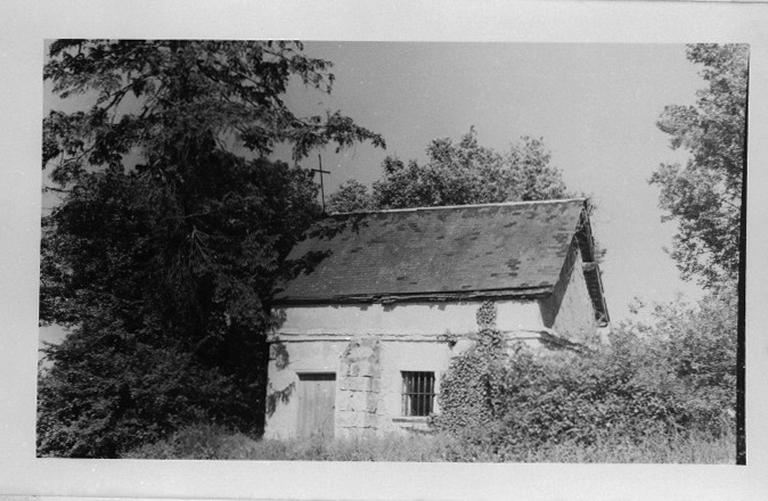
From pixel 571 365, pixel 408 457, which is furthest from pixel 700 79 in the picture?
pixel 408 457

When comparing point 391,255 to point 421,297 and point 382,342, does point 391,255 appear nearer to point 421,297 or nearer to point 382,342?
point 421,297

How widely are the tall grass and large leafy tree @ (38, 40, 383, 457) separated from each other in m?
0.36

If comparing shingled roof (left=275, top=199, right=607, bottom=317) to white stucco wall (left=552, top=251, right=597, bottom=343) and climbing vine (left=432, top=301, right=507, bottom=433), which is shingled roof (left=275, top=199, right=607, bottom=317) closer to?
white stucco wall (left=552, top=251, right=597, bottom=343)

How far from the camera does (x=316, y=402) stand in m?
13.4

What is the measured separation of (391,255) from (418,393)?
1859 millimetres

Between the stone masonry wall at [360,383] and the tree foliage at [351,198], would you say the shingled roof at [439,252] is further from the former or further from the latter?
the stone masonry wall at [360,383]

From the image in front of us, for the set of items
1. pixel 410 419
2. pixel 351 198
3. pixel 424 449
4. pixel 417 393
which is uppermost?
pixel 351 198

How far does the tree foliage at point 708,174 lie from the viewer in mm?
12383

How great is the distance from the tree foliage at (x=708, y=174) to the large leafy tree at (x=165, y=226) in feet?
12.1

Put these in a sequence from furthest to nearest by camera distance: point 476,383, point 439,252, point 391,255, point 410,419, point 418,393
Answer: point 391,255 < point 439,252 < point 418,393 < point 410,419 < point 476,383

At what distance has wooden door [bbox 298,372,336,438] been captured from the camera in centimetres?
1315

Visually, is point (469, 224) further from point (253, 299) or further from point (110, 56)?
point (110, 56)

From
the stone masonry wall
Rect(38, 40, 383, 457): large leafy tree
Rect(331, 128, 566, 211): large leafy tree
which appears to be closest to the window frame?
the stone masonry wall

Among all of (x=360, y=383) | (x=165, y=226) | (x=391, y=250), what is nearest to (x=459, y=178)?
(x=391, y=250)
